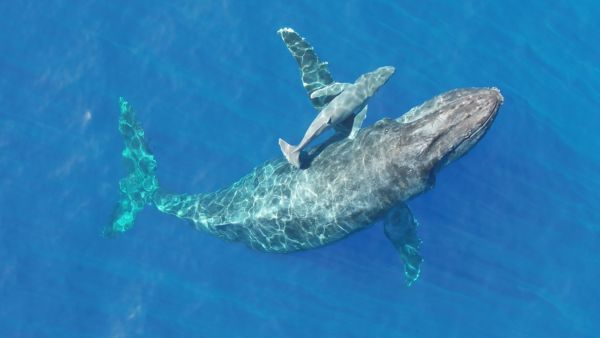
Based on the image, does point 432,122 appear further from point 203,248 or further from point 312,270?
point 203,248

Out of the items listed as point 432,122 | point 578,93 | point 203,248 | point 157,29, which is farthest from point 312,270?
point 578,93

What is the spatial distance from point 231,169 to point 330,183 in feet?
20.8

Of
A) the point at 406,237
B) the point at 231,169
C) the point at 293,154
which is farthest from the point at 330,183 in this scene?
the point at 231,169

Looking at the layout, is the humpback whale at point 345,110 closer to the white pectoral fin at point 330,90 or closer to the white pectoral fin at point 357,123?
A: the white pectoral fin at point 357,123

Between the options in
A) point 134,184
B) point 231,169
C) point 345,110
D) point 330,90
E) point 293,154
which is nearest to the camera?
point 293,154

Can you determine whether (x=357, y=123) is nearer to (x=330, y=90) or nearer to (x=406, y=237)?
(x=330, y=90)

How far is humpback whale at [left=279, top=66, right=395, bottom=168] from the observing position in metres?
17.1

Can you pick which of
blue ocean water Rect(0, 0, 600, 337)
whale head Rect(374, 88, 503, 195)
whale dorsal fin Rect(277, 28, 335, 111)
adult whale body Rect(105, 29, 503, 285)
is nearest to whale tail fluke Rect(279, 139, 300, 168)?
adult whale body Rect(105, 29, 503, 285)

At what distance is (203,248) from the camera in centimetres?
2186

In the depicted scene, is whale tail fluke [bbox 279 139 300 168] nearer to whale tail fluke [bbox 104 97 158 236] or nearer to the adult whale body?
the adult whale body

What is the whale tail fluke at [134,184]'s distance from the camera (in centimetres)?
2103

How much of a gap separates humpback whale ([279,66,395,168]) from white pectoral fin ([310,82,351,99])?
29cm

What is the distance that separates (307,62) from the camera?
65.2 ft

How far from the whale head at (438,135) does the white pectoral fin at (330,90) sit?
3637mm
